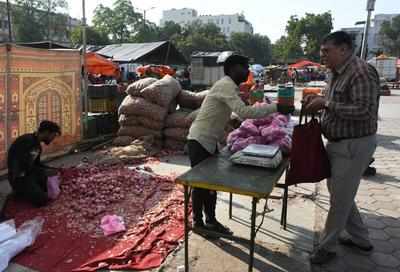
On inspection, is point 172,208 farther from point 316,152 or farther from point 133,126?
point 133,126

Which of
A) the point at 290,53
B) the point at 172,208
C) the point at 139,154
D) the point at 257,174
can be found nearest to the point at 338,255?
the point at 257,174

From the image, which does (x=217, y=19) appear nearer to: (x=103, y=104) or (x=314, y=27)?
(x=314, y=27)

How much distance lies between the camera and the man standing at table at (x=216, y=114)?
2921 mm

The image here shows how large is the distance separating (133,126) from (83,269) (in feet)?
15.3

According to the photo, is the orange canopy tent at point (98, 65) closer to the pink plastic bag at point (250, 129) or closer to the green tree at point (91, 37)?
the pink plastic bag at point (250, 129)

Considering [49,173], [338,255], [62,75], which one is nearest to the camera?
[338,255]

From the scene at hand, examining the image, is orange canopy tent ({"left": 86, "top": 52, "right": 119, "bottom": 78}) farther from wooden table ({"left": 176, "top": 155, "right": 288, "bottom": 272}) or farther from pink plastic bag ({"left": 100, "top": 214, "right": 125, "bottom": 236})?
wooden table ({"left": 176, "top": 155, "right": 288, "bottom": 272})

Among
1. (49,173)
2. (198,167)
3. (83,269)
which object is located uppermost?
(198,167)

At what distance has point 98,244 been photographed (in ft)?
10.9

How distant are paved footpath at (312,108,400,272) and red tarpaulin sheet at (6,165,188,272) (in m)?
1.41

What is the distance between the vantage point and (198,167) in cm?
280

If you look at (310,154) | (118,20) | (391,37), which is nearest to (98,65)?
(310,154)

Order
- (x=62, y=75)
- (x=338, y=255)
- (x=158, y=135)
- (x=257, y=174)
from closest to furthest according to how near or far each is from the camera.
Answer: (x=257, y=174) → (x=338, y=255) → (x=62, y=75) → (x=158, y=135)

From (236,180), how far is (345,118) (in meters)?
0.92
